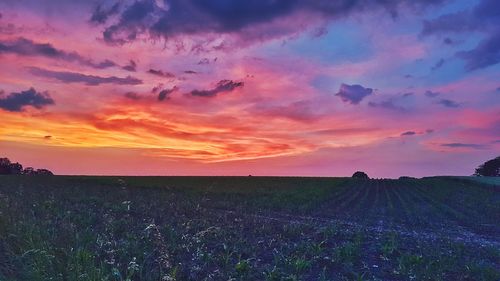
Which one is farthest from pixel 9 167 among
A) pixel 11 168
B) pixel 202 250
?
pixel 202 250

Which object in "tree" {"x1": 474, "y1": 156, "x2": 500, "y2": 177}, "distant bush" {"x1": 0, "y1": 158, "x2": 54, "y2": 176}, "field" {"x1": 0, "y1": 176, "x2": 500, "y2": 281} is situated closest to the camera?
"field" {"x1": 0, "y1": 176, "x2": 500, "y2": 281}

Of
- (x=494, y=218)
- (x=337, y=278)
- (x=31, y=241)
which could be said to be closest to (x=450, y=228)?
(x=494, y=218)

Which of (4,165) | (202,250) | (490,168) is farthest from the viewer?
(490,168)

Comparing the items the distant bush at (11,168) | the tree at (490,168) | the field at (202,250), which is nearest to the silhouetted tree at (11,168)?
the distant bush at (11,168)

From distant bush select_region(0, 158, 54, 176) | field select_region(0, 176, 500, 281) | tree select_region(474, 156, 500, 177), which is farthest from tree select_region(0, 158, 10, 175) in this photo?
tree select_region(474, 156, 500, 177)

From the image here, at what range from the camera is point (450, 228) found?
27.2 meters

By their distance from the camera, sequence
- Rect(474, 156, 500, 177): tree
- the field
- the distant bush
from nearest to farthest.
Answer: the field
the distant bush
Rect(474, 156, 500, 177): tree

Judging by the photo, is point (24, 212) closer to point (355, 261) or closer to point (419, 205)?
point (355, 261)

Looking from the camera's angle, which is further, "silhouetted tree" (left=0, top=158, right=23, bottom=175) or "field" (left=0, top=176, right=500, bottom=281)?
"silhouetted tree" (left=0, top=158, right=23, bottom=175)

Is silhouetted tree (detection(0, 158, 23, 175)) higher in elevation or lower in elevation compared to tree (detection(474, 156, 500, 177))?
lower

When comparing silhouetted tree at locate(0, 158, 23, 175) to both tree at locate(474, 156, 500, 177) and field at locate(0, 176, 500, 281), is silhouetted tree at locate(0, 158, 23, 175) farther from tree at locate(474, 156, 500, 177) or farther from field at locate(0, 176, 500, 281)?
tree at locate(474, 156, 500, 177)

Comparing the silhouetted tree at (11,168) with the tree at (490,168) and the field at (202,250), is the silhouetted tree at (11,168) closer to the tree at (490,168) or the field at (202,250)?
the field at (202,250)

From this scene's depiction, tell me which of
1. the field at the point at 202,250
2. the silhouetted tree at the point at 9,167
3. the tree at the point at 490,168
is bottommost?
the field at the point at 202,250

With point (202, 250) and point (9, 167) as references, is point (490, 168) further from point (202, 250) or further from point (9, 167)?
point (202, 250)
